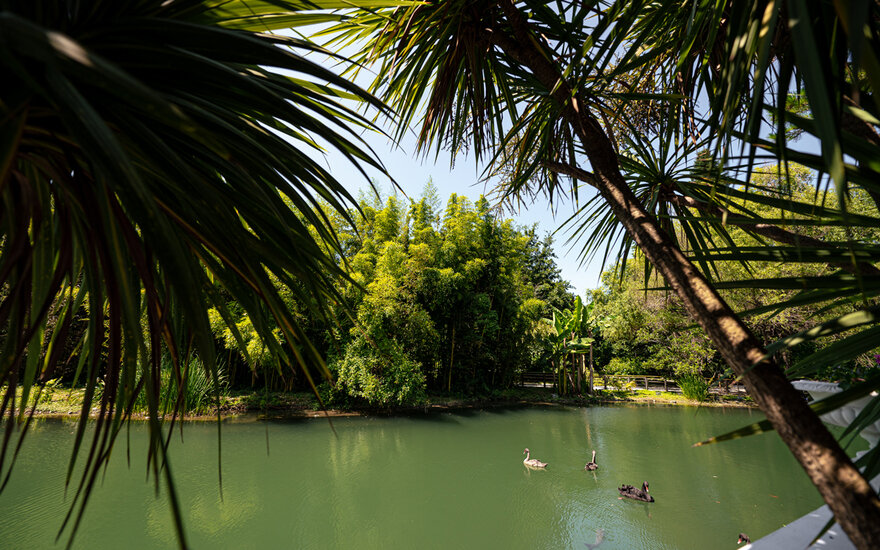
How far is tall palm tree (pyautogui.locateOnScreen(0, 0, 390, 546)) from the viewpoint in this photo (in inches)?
13.2

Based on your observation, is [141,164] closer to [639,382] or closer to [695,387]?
[695,387]

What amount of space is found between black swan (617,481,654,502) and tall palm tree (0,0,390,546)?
4591 mm

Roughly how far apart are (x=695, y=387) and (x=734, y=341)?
1139 cm

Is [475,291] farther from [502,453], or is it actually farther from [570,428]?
[502,453]

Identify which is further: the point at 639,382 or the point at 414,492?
the point at 639,382

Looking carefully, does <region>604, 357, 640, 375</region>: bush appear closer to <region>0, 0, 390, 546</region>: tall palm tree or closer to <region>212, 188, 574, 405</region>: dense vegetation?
<region>212, 188, 574, 405</region>: dense vegetation

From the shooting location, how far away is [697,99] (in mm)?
1225

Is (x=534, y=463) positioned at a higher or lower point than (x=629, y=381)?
lower

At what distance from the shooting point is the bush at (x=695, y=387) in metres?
9.70

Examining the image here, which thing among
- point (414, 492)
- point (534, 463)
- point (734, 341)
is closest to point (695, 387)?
point (534, 463)

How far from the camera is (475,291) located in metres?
9.88

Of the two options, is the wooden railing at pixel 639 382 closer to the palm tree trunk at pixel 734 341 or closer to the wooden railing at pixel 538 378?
the wooden railing at pixel 538 378

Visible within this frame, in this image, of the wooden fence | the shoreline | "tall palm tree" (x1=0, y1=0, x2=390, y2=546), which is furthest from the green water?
the wooden fence

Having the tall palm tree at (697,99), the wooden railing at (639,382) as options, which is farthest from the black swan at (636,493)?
the wooden railing at (639,382)
